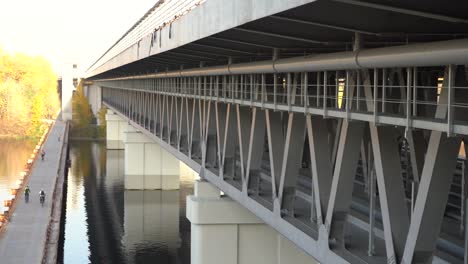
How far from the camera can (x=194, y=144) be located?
1038 inches

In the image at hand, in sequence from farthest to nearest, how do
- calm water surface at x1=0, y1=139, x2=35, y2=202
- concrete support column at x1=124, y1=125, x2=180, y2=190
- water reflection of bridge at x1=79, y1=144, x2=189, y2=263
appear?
calm water surface at x1=0, y1=139, x2=35, y2=202 → concrete support column at x1=124, y1=125, x2=180, y2=190 → water reflection of bridge at x1=79, y1=144, x2=189, y2=263

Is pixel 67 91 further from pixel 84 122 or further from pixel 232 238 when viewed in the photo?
pixel 232 238

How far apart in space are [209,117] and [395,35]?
43.9 ft

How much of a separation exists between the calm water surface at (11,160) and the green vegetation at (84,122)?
19.8 ft

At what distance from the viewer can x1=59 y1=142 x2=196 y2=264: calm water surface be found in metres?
31.0

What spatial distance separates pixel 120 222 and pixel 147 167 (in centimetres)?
1256

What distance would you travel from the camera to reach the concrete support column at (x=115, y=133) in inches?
3093

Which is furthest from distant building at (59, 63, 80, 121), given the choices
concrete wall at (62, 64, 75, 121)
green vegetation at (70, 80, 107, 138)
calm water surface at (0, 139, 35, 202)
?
calm water surface at (0, 139, 35, 202)

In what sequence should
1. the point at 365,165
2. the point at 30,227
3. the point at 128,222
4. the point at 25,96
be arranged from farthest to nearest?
the point at 25,96, the point at 128,222, the point at 30,227, the point at 365,165

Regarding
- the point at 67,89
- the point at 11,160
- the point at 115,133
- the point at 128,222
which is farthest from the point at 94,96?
the point at 128,222

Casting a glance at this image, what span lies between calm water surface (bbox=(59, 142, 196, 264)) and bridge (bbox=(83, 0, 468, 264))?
30.8ft

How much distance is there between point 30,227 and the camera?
28.6m

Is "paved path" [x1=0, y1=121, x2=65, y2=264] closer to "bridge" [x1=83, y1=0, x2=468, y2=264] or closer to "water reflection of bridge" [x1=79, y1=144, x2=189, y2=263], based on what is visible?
"water reflection of bridge" [x1=79, y1=144, x2=189, y2=263]

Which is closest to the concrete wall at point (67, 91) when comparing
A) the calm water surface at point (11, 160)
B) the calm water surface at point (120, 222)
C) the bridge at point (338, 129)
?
the calm water surface at point (11, 160)
